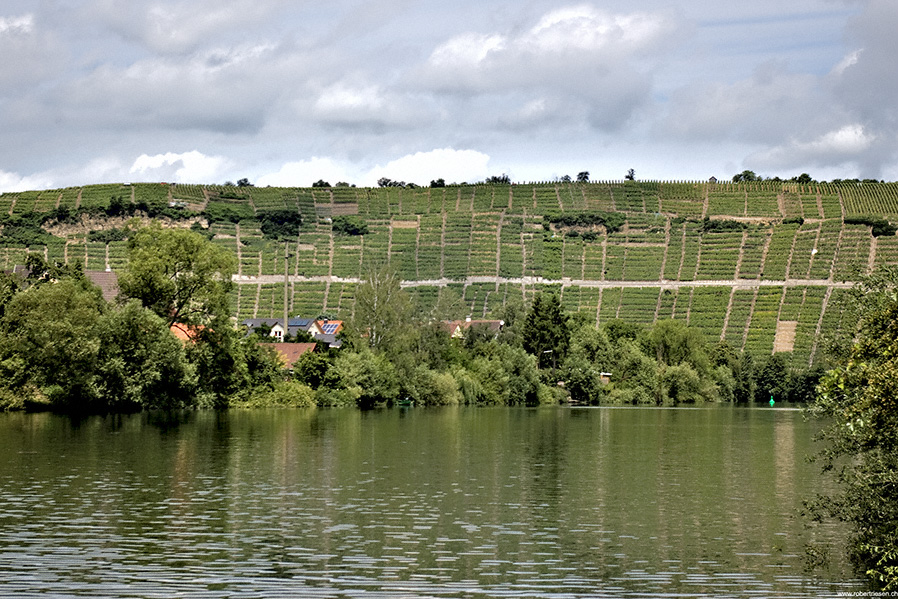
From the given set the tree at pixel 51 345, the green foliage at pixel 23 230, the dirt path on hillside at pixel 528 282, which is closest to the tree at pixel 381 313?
the tree at pixel 51 345

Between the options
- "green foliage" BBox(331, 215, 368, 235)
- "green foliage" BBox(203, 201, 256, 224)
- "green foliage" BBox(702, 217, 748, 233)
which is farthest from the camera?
"green foliage" BBox(331, 215, 368, 235)

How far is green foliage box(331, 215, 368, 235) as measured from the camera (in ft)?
623

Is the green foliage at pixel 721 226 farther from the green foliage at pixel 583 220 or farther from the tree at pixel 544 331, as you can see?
the tree at pixel 544 331

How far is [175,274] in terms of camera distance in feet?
258

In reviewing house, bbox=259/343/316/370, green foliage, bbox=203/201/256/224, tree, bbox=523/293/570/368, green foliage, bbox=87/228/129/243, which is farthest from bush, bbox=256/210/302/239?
house, bbox=259/343/316/370

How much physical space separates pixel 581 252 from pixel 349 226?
40368mm

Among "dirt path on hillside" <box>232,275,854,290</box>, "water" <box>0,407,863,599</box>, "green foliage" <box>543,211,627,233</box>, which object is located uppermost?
"green foliage" <box>543,211,627,233</box>

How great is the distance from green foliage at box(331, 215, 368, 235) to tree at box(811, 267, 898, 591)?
16756 centimetres

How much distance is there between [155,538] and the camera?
24.5m

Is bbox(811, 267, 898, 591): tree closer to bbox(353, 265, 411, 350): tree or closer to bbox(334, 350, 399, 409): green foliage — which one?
bbox(334, 350, 399, 409): green foliage

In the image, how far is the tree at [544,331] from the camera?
11512 cm

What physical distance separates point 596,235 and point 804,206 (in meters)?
36.6

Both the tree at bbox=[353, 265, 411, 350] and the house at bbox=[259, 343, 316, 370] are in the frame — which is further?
the tree at bbox=[353, 265, 411, 350]

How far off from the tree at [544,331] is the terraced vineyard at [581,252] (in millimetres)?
36404
